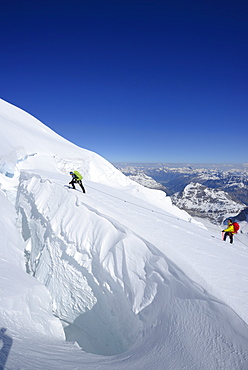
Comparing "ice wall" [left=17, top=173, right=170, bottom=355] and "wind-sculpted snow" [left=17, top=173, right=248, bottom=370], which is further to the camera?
"ice wall" [left=17, top=173, right=170, bottom=355]

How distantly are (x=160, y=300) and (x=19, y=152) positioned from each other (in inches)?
710

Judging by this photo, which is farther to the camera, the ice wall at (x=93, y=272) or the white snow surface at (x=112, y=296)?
the ice wall at (x=93, y=272)

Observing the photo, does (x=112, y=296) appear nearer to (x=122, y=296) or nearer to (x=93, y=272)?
(x=122, y=296)

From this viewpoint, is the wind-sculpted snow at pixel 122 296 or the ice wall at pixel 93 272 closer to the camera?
the wind-sculpted snow at pixel 122 296

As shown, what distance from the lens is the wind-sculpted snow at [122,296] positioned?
3.43 m

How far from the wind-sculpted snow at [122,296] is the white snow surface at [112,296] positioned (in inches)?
0.8

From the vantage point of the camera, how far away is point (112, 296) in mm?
5918

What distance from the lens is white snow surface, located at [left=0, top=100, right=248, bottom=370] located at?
3.46 meters

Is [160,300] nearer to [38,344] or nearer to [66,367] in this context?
[66,367]

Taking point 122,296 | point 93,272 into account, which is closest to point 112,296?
point 122,296

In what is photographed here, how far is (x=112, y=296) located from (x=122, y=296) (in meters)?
0.48

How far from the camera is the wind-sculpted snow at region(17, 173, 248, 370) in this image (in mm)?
Answer: 3426

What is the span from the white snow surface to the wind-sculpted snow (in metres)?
0.02

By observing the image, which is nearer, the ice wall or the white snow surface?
the white snow surface
